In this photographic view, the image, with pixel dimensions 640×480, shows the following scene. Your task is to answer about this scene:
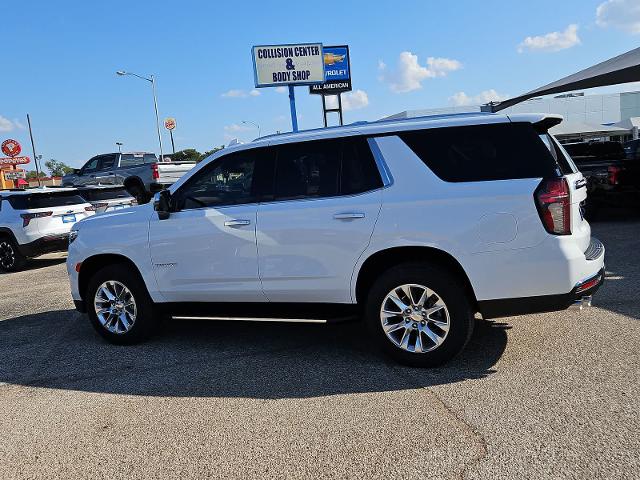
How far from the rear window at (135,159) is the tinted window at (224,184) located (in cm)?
1616

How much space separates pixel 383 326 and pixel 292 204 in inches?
49.5

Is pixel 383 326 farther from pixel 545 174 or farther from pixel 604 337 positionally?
pixel 604 337

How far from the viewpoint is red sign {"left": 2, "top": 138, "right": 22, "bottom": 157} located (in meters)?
29.6

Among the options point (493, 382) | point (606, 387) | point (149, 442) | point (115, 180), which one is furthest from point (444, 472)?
point (115, 180)

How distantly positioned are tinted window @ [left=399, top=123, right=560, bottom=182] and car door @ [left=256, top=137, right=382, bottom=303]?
474 mm

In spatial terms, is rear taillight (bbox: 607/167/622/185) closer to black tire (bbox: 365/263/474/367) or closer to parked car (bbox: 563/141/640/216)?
parked car (bbox: 563/141/640/216)

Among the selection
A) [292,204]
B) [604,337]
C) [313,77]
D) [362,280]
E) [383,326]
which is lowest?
[604,337]

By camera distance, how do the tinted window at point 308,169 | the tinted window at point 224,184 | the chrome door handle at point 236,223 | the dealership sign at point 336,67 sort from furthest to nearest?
1. the dealership sign at point 336,67
2. the tinted window at point 224,184
3. the chrome door handle at point 236,223
4. the tinted window at point 308,169

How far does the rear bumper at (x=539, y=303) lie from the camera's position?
3891 millimetres

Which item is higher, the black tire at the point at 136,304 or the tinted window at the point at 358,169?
the tinted window at the point at 358,169

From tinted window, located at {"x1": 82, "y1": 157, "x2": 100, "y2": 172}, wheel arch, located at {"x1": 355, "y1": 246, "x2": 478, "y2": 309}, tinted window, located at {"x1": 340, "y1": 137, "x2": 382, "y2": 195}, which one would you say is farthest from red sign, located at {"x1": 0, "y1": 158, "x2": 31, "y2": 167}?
wheel arch, located at {"x1": 355, "y1": 246, "x2": 478, "y2": 309}

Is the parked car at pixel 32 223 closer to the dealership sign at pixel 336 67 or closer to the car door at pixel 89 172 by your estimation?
the car door at pixel 89 172

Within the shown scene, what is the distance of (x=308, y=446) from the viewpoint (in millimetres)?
3225

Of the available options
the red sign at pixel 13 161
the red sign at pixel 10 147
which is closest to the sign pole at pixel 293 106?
the red sign at pixel 10 147
